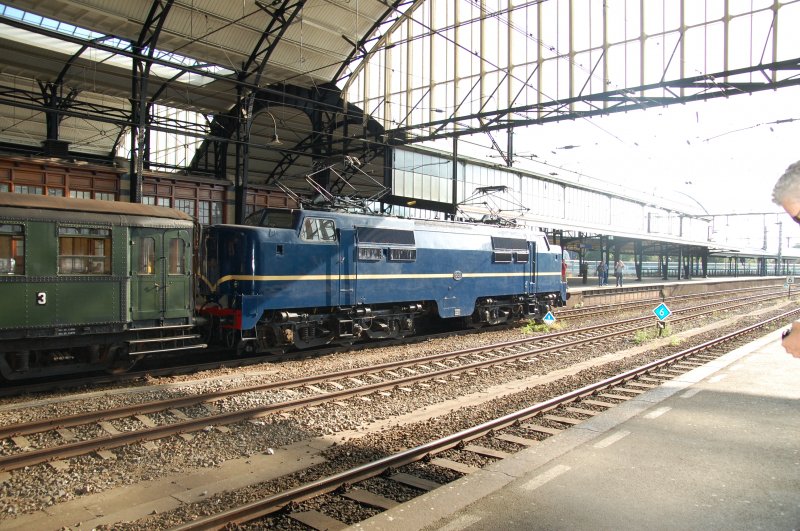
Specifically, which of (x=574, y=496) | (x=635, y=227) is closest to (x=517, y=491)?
(x=574, y=496)

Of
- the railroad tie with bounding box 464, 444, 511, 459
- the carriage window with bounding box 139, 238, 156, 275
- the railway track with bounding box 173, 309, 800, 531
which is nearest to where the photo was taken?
the railway track with bounding box 173, 309, 800, 531

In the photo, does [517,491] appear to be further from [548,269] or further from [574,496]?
[548,269]

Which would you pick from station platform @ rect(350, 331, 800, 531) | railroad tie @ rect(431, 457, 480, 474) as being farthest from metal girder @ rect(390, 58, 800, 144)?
railroad tie @ rect(431, 457, 480, 474)

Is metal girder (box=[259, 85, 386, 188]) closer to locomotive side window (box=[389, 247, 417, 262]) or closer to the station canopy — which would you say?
the station canopy

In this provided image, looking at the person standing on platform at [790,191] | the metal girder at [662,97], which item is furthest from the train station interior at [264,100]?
the person standing on platform at [790,191]

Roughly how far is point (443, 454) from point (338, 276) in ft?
24.6

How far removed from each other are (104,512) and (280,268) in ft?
25.1

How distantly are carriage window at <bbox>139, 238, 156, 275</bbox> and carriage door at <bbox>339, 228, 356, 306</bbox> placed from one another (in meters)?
4.42

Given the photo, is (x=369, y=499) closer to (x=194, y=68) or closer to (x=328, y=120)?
(x=194, y=68)

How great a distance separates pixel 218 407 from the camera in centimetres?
898

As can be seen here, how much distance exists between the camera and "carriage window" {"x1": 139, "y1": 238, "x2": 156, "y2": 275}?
35.5 feet

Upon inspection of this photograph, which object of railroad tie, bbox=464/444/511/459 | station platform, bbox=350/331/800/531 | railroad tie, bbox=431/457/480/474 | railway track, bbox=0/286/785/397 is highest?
railway track, bbox=0/286/785/397

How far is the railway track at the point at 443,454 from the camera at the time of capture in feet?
17.0

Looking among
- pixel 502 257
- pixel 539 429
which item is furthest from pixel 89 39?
pixel 539 429
